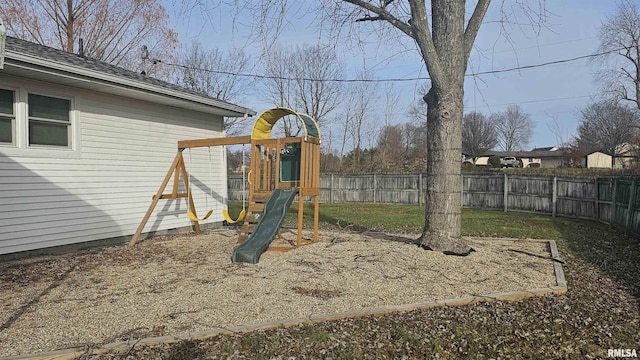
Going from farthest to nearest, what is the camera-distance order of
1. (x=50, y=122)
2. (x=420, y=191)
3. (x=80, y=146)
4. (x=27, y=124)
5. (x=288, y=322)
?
1. (x=420, y=191)
2. (x=80, y=146)
3. (x=50, y=122)
4. (x=27, y=124)
5. (x=288, y=322)

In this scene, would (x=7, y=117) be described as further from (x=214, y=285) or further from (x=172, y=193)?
(x=214, y=285)

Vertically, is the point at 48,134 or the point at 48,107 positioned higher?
the point at 48,107

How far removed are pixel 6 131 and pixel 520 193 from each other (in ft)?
53.2

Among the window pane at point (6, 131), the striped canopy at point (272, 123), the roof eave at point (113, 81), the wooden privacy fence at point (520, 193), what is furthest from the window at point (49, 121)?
the wooden privacy fence at point (520, 193)

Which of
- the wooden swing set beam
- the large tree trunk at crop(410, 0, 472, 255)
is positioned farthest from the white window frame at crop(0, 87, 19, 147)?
the large tree trunk at crop(410, 0, 472, 255)

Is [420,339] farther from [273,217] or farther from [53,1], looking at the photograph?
[53,1]

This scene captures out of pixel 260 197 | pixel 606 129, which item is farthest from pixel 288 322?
pixel 606 129

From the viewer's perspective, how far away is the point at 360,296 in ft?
14.9

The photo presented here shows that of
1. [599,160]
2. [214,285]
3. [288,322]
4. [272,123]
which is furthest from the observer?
[599,160]

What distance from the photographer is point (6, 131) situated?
6395mm

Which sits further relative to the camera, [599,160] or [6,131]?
[599,160]

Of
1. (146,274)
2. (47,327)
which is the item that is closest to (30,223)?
(146,274)

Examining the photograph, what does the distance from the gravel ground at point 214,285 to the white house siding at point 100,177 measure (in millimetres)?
561

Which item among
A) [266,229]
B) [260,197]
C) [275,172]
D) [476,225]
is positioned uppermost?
[275,172]
